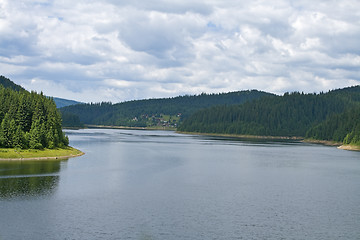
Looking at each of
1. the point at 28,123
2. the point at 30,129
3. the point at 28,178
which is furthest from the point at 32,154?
the point at 28,178

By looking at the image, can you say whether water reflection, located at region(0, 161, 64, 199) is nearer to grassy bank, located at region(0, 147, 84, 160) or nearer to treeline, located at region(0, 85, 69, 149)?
grassy bank, located at region(0, 147, 84, 160)

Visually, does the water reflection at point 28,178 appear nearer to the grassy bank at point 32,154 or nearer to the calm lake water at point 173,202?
the calm lake water at point 173,202

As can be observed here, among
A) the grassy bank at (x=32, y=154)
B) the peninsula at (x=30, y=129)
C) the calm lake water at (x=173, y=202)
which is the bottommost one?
the calm lake water at (x=173, y=202)


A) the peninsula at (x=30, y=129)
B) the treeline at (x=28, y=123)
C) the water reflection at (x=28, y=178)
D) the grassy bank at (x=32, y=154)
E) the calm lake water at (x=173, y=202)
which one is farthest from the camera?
the treeline at (x=28, y=123)

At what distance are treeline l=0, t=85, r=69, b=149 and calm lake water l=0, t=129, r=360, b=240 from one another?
11997 millimetres

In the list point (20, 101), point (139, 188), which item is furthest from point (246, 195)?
point (20, 101)

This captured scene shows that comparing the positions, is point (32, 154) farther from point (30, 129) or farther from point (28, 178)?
point (28, 178)

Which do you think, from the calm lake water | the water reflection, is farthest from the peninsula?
the calm lake water

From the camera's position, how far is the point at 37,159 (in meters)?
113

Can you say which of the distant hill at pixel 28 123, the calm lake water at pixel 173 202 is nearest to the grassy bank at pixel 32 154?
the distant hill at pixel 28 123

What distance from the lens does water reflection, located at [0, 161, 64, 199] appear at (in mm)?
68744

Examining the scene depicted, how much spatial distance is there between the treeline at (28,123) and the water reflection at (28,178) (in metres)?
10.2

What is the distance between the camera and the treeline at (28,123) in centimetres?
11325

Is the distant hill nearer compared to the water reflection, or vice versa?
the water reflection
